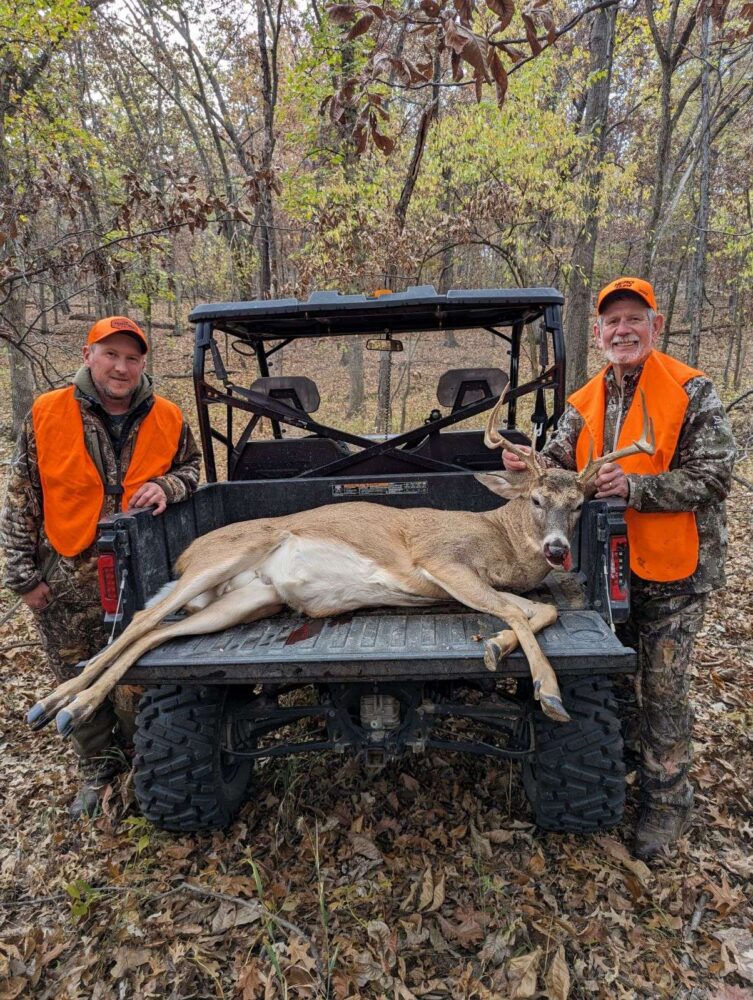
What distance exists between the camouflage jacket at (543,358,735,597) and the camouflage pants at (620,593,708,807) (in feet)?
0.36

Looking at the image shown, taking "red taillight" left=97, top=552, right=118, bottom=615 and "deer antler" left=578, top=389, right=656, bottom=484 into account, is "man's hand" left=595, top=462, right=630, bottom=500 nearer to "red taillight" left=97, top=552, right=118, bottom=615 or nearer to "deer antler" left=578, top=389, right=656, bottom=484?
"deer antler" left=578, top=389, right=656, bottom=484

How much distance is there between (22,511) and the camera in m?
3.78

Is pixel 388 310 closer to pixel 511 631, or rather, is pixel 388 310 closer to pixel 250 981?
pixel 511 631

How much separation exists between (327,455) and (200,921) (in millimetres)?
3238

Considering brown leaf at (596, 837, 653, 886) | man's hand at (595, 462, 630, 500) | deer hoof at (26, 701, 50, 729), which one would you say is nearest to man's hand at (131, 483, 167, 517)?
deer hoof at (26, 701, 50, 729)

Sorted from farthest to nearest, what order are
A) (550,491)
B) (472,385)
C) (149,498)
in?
(472,385), (149,498), (550,491)

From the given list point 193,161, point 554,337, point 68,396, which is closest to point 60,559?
point 68,396

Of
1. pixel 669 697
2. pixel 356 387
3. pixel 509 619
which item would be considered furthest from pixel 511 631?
pixel 356 387

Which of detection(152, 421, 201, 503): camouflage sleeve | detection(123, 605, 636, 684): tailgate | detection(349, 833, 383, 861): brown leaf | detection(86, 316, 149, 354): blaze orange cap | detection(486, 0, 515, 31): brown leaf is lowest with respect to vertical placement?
detection(349, 833, 383, 861): brown leaf

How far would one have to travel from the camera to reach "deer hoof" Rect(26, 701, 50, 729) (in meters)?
2.66

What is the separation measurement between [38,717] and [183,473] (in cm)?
162

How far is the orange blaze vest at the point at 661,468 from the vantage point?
10.6ft

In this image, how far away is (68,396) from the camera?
3777mm

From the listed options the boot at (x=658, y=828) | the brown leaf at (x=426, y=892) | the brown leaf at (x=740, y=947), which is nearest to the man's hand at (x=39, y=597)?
the brown leaf at (x=426, y=892)
